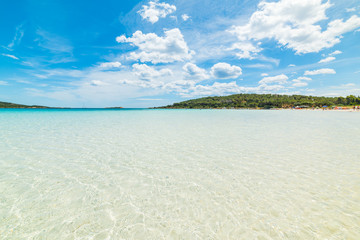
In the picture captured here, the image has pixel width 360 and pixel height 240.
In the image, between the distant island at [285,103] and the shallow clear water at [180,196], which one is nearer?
the shallow clear water at [180,196]

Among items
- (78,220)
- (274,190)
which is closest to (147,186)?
(78,220)

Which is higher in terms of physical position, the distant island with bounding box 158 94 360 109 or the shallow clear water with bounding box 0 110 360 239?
the distant island with bounding box 158 94 360 109

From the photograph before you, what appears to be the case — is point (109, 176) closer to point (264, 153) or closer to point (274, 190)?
point (274, 190)

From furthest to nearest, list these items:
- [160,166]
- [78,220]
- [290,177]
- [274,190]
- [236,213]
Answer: [160,166], [290,177], [274,190], [236,213], [78,220]

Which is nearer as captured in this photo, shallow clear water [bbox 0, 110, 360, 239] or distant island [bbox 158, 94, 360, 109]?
shallow clear water [bbox 0, 110, 360, 239]

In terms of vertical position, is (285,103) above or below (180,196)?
above

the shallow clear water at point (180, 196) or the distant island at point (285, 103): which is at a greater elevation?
the distant island at point (285, 103)

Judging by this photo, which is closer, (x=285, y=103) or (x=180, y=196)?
(x=180, y=196)

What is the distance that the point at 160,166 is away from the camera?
7.04 metres

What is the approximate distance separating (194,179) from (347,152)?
926cm

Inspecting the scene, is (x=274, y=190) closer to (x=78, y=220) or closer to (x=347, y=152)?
(x=78, y=220)

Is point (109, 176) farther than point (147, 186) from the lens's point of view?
Yes

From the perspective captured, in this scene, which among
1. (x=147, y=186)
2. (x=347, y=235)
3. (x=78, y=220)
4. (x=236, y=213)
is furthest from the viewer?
(x=147, y=186)

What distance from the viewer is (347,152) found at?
27.8ft
